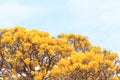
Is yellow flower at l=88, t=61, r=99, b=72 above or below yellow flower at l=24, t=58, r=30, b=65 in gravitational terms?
below

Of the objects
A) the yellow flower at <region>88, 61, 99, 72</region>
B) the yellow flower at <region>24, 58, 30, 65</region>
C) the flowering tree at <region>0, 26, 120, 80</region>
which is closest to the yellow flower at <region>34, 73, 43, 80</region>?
the flowering tree at <region>0, 26, 120, 80</region>

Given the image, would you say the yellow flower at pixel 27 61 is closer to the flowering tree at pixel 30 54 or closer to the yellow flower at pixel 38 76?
the flowering tree at pixel 30 54

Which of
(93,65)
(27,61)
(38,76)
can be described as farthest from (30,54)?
(93,65)

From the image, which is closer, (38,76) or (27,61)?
(38,76)

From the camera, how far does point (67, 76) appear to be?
4394 centimetres

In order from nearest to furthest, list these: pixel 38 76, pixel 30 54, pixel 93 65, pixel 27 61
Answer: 1. pixel 93 65
2. pixel 38 76
3. pixel 27 61
4. pixel 30 54

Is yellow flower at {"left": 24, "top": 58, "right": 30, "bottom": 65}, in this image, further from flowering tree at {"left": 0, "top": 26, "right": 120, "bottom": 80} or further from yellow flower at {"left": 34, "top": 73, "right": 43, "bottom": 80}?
yellow flower at {"left": 34, "top": 73, "right": 43, "bottom": 80}

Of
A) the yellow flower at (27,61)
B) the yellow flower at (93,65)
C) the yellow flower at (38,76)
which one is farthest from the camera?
the yellow flower at (27,61)

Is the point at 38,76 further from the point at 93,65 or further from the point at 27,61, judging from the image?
the point at 93,65

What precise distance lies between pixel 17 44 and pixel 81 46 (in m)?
13.5

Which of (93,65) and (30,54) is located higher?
(30,54)

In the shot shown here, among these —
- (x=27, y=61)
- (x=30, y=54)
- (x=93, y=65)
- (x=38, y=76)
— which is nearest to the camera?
(x=93, y=65)

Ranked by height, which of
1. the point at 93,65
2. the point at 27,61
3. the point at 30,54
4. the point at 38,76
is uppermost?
the point at 30,54

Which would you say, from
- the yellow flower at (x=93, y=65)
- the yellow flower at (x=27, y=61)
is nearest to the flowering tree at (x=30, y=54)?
the yellow flower at (x=27, y=61)
